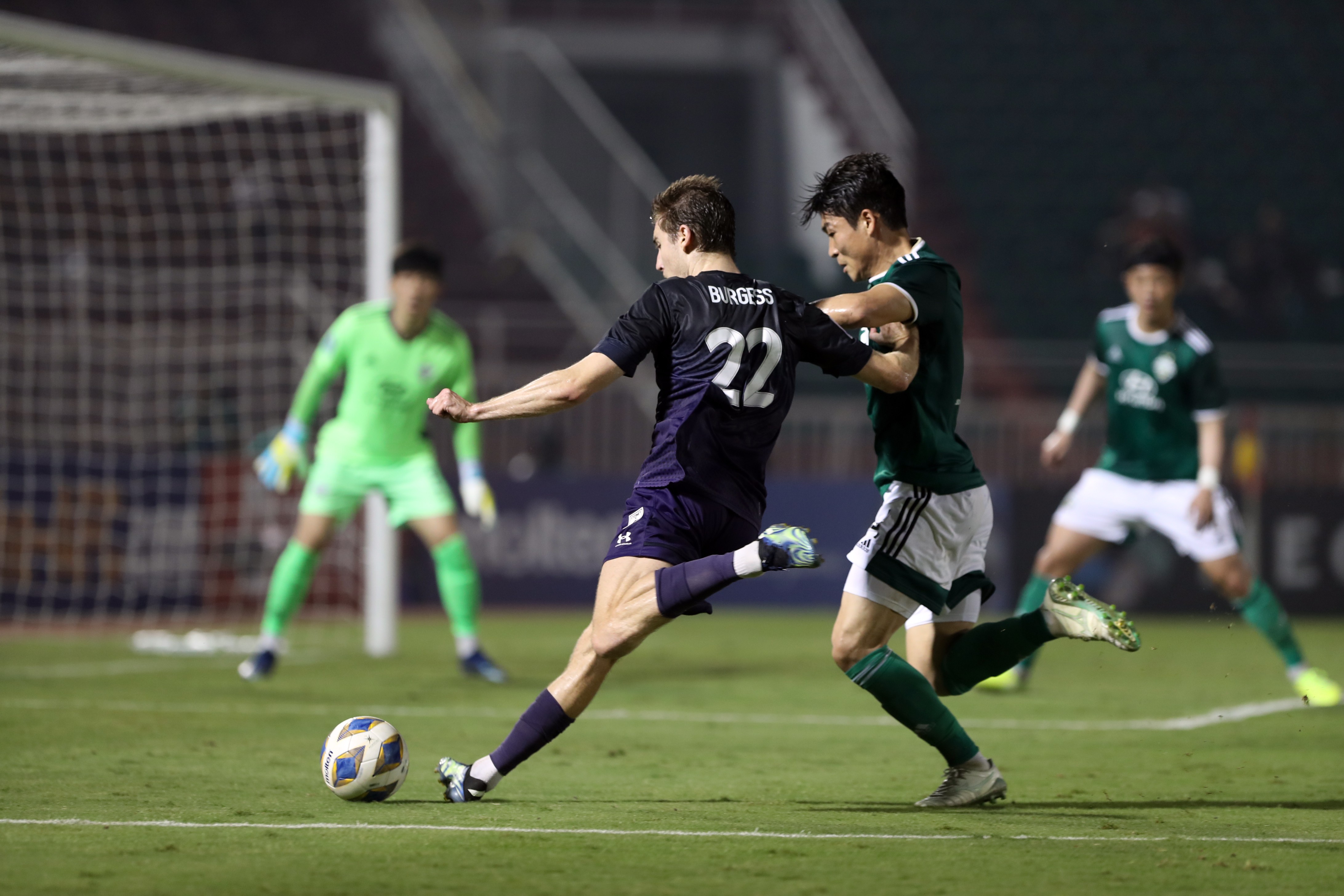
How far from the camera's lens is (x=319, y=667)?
10648 mm

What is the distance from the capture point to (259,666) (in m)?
9.66

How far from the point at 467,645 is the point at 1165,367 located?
175 inches

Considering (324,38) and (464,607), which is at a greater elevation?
(324,38)

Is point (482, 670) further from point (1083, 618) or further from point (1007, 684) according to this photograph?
point (1083, 618)

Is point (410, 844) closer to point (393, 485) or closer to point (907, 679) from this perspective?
point (907, 679)

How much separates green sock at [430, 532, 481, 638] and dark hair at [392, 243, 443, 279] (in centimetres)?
160

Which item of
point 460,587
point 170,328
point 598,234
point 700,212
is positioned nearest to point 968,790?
point 700,212

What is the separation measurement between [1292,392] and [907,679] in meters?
14.4

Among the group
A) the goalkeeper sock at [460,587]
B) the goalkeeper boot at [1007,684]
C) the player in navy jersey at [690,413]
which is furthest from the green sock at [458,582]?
the player in navy jersey at [690,413]

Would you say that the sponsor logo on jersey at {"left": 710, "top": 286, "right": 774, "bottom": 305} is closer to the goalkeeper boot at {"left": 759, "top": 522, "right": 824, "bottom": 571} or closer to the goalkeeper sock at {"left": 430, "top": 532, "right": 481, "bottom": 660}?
the goalkeeper boot at {"left": 759, "top": 522, "right": 824, "bottom": 571}

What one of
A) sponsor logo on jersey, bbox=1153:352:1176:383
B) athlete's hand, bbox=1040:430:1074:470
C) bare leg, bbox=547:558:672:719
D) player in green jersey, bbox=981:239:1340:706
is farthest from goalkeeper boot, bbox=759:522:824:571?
sponsor logo on jersey, bbox=1153:352:1176:383

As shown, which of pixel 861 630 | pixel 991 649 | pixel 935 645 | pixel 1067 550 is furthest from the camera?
pixel 1067 550

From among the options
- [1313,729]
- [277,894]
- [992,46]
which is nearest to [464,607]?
[1313,729]

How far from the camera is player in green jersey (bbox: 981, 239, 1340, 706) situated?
Result: 8.98 metres
